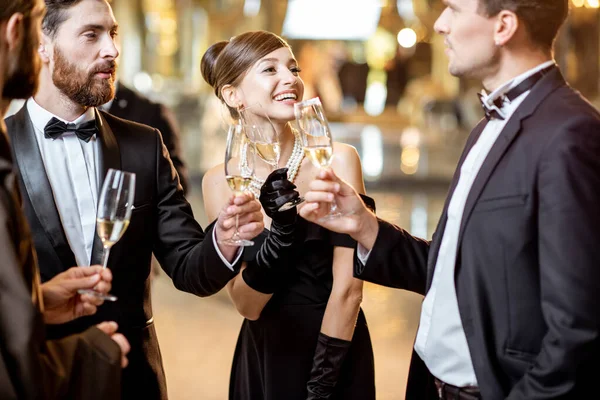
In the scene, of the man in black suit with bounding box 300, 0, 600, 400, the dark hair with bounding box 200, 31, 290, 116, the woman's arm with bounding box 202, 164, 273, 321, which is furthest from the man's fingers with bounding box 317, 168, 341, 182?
the dark hair with bounding box 200, 31, 290, 116

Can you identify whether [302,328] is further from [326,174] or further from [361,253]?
[326,174]

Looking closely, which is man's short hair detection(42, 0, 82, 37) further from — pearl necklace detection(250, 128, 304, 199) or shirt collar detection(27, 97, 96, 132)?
pearl necklace detection(250, 128, 304, 199)

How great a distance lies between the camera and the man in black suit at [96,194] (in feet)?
8.04

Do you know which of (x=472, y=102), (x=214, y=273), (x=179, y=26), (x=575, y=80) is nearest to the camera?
(x=214, y=273)

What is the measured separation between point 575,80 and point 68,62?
16.5m

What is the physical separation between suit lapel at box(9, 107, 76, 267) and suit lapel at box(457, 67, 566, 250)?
1146 millimetres

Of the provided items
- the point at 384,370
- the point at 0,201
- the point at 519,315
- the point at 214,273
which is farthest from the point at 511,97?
the point at 384,370

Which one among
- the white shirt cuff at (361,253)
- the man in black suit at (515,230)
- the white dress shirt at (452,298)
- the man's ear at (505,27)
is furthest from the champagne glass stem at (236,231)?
the man's ear at (505,27)

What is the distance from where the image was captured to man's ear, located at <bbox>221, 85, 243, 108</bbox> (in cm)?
308

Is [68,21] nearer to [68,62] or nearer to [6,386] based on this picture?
[68,62]

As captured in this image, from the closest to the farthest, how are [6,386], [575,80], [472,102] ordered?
1. [6,386]
2. [575,80]
3. [472,102]

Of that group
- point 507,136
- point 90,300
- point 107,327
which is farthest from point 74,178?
point 507,136

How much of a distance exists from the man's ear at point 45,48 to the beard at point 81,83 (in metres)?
0.03

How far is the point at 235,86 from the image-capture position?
3088 mm
